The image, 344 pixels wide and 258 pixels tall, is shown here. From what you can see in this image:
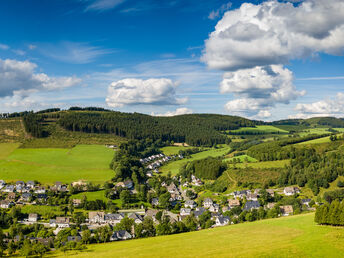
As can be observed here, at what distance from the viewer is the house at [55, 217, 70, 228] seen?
7844 cm

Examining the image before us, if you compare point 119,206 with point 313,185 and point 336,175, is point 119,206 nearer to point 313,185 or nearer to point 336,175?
point 313,185

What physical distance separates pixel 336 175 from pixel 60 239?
101705 mm

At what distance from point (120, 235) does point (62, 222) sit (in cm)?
2073

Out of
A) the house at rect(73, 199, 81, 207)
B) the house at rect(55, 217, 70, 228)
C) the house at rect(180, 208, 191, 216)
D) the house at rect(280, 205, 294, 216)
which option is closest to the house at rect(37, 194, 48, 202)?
the house at rect(73, 199, 81, 207)

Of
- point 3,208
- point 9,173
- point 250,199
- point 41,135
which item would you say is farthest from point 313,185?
point 41,135

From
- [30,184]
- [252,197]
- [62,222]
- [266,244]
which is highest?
[266,244]

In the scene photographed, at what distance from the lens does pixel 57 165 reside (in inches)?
4894

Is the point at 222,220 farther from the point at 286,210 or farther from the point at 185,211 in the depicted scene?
the point at 286,210

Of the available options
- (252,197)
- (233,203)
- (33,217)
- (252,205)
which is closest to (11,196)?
(33,217)

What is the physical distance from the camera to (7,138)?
6270 inches

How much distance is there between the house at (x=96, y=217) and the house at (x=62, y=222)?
6787 millimetres

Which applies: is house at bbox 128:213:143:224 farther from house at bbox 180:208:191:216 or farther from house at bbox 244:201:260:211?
house at bbox 244:201:260:211

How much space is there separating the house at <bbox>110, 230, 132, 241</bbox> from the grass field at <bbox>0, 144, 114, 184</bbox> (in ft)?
142

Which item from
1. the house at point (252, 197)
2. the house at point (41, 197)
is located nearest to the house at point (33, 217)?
the house at point (41, 197)
